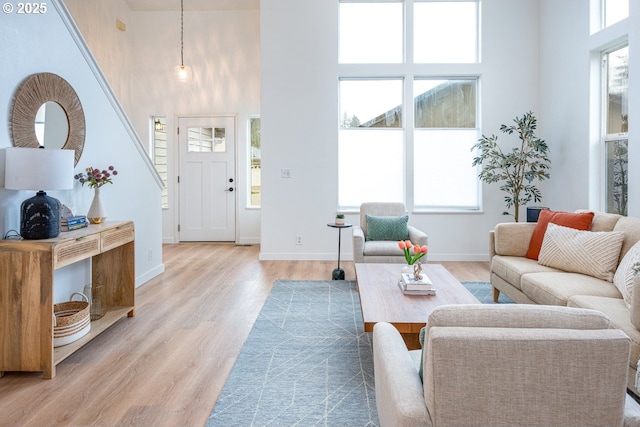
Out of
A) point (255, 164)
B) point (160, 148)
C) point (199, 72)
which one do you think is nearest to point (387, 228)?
point (255, 164)

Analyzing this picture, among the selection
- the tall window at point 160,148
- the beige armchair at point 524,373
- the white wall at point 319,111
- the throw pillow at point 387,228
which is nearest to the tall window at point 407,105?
the white wall at point 319,111

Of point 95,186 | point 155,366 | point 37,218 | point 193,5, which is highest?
point 193,5

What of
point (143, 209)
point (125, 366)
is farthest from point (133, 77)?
point (125, 366)

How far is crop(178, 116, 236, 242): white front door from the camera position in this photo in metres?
7.66

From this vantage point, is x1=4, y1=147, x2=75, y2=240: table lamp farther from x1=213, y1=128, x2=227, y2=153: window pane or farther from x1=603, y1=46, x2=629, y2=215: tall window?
x1=213, y1=128, x2=227, y2=153: window pane

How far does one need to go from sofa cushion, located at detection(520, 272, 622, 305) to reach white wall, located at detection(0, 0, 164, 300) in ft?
10.9

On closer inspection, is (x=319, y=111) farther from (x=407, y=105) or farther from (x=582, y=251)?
(x=582, y=251)

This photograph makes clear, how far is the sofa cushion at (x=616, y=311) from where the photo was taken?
202 cm

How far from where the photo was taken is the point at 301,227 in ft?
20.1

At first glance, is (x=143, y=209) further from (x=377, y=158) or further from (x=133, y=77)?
(x=133, y=77)

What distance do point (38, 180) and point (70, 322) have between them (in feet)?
3.01

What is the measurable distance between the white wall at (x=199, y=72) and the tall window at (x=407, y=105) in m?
2.07

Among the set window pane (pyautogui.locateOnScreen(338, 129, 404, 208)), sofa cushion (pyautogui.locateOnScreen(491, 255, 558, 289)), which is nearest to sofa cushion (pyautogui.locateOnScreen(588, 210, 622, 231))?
sofa cushion (pyautogui.locateOnScreen(491, 255, 558, 289))

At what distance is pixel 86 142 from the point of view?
11.9 ft
